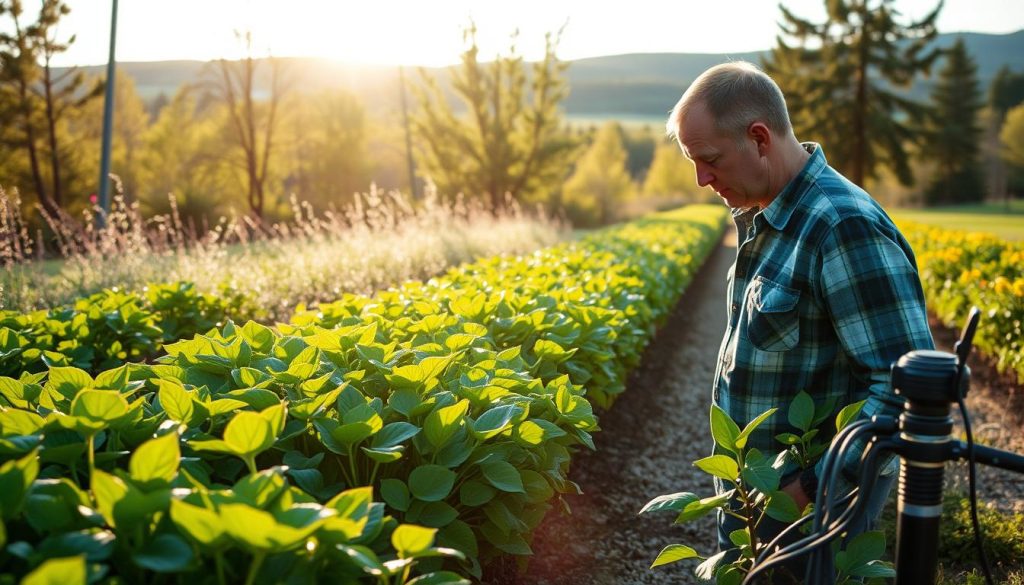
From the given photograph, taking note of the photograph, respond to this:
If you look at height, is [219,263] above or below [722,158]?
below

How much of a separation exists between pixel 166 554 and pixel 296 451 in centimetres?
62

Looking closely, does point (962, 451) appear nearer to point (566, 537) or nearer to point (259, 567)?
point (259, 567)

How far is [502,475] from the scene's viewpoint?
5.83 feet

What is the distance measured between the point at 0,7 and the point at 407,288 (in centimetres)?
2759

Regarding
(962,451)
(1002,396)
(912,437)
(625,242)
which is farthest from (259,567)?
(625,242)

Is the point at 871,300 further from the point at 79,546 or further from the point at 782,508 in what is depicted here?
the point at 79,546

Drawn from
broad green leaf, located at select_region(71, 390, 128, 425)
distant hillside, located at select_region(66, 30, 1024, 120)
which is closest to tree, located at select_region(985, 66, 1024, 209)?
distant hillside, located at select_region(66, 30, 1024, 120)

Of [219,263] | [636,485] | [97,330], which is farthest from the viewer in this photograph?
[219,263]

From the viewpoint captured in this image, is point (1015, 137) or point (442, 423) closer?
point (442, 423)

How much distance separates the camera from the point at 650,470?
4848 millimetres

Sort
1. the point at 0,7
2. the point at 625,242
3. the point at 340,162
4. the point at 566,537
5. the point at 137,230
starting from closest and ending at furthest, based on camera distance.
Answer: the point at 566,537 → the point at 137,230 → the point at 625,242 → the point at 0,7 → the point at 340,162

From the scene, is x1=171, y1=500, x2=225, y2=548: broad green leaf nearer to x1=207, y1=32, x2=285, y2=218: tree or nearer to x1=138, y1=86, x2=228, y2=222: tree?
x1=207, y1=32, x2=285, y2=218: tree

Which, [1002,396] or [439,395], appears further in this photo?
[1002,396]

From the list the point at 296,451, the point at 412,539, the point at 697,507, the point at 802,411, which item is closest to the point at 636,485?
the point at 802,411
